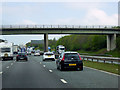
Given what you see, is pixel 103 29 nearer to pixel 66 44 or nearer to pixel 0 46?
pixel 0 46

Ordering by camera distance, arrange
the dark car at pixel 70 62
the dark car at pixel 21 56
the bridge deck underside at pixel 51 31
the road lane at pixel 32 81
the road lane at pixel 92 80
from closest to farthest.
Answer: the road lane at pixel 92 80 → the road lane at pixel 32 81 → the dark car at pixel 70 62 → the dark car at pixel 21 56 → the bridge deck underside at pixel 51 31

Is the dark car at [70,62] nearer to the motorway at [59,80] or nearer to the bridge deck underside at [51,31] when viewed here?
the motorway at [59,80]

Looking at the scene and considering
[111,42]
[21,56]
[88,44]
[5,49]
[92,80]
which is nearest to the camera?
[92,80]

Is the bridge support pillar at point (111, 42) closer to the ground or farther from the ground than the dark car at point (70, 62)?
farther from the ground

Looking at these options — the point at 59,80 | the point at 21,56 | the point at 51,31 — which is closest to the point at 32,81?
the point at 59,80

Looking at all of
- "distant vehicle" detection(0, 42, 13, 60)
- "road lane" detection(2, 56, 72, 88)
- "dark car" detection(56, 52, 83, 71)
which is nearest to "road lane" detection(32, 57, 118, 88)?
"road lane" detection(2, 56, 72, 88)

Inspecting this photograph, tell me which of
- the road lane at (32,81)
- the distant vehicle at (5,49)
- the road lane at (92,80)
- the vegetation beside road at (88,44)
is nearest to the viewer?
the road lane at (92,80)

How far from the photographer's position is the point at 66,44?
417ft

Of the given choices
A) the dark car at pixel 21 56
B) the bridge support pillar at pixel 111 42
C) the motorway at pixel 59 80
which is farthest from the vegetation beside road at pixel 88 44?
the motorway at pixel 59 80

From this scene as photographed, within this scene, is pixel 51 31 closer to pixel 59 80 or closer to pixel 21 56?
pixel 21 56

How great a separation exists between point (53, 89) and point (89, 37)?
109m

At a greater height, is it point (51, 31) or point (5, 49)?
point (51, 31)

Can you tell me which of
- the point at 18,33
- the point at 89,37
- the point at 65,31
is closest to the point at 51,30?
the point at 65,31

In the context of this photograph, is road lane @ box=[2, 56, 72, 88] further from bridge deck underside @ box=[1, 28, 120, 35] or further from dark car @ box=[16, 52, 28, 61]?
bridge deck underside @ box=[1, 28, 120, 35]
